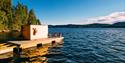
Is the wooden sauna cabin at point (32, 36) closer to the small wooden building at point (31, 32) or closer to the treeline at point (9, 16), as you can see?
the small wooden building at point (31, 32)

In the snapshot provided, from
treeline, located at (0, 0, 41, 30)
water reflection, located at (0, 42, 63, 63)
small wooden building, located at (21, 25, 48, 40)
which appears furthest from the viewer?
treeline, located at (0, 0, 41, 30)

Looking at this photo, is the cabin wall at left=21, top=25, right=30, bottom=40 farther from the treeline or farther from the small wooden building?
the treeline

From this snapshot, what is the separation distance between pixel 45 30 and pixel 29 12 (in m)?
84.6

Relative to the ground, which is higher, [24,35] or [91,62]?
[24,35]

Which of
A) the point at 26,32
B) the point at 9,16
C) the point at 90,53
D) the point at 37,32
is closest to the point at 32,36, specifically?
the point at 26,32

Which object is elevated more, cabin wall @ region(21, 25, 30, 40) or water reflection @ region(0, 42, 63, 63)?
cabin wall @ region(21, 25, 30, 40)

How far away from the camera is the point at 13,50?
27344 mm

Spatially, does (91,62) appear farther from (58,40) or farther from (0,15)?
(0,15)

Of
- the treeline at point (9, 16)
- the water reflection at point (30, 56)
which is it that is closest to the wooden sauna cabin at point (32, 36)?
the water reflection at point (30, 56)

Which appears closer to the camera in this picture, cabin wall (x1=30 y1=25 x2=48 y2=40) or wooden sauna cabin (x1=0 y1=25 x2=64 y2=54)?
wooden sauna cabin (x1=0 y1=25 x2=64 y2=54)

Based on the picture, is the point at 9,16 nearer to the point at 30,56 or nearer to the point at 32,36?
the point at 32,36

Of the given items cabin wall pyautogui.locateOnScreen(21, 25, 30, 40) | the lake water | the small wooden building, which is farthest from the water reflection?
cabin wall pyautogui.locateOnScreen(21, 25, 30, 40)

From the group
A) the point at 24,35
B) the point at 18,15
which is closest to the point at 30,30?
the point at 24,35

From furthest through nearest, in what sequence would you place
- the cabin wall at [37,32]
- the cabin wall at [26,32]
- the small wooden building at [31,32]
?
the cabin wall at [37,32]
the cabin wall at [26,32]
the small wooden building at [31,32]
